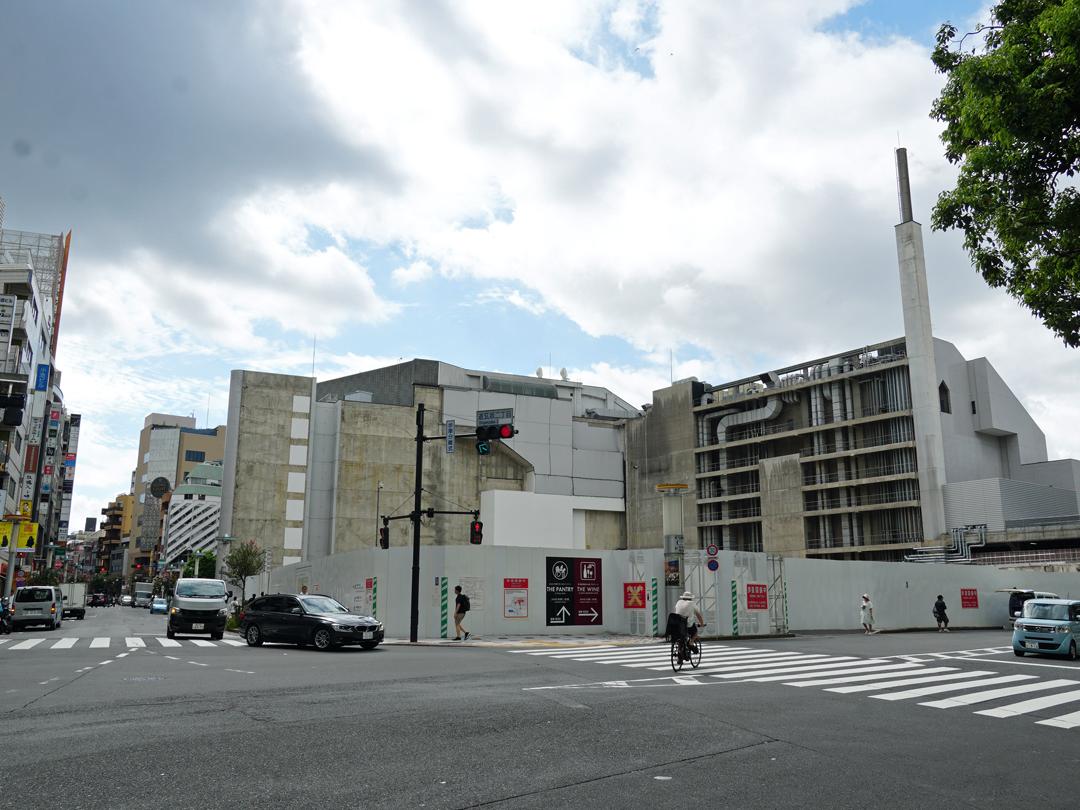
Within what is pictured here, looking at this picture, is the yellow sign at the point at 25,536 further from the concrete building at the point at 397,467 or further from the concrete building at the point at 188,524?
the concrete building at the point at 188,524

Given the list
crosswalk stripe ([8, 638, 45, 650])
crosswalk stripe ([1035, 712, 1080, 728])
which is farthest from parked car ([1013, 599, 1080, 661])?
crosswalk stripe ([8, 638, 45, 650])

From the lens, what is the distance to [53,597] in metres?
34.7

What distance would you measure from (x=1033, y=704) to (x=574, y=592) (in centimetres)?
1813

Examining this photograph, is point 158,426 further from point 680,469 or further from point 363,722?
point 363,722

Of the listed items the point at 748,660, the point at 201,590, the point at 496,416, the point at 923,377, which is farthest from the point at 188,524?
the point at 748,660

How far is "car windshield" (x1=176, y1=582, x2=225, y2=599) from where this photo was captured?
27.4 metres

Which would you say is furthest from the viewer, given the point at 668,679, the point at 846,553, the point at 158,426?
the point at 158,426

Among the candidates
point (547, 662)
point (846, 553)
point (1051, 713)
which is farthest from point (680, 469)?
point (1051, 713)

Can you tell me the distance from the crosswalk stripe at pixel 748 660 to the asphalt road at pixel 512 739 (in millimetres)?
2384

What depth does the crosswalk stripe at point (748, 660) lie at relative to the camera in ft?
58.6

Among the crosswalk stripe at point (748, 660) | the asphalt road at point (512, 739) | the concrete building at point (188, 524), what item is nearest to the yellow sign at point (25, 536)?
the asphalt road at point (512, 739)

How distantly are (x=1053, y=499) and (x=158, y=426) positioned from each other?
6247 inches

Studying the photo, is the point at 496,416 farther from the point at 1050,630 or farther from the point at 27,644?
the point at 1050,630

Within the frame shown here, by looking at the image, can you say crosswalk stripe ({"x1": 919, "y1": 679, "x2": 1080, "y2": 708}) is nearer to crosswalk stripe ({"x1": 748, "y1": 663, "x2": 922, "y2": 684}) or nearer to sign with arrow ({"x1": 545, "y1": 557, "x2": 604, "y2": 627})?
crosswalk stripe ({"x1": 748, "y1": 663, "x2": 922, "y2": 684})
